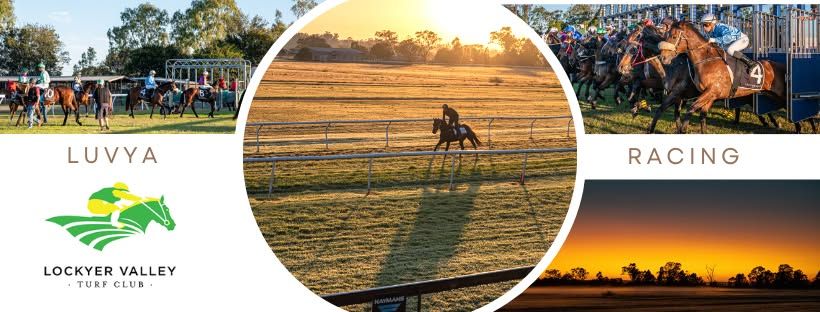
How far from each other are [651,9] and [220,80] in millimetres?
2269

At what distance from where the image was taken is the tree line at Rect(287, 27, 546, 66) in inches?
229

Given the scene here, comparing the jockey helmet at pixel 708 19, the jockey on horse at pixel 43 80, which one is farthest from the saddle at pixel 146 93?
the jockey helmet at pixel 708 19

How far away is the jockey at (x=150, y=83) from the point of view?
607 centimetres

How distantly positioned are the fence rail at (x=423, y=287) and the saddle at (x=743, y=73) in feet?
5.80

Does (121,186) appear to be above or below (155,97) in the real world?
below

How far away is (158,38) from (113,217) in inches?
36.9

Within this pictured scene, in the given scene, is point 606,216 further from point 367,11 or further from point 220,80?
→ point 220,80

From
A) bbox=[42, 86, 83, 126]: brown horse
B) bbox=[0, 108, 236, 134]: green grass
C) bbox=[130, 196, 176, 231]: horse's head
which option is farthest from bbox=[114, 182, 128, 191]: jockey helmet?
bbox=[42, 86, 83, 126]: brown horse

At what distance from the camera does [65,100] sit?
22.3 ft

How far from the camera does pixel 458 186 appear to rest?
5.84 meters

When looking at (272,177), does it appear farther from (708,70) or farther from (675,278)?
(708,70)

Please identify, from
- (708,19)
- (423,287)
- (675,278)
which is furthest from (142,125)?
(708,19)

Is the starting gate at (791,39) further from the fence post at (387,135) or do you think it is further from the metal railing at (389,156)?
the fence post at (387,135)

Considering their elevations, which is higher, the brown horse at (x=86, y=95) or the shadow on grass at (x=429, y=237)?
Result: the brown horse at (x=86, y=95)
